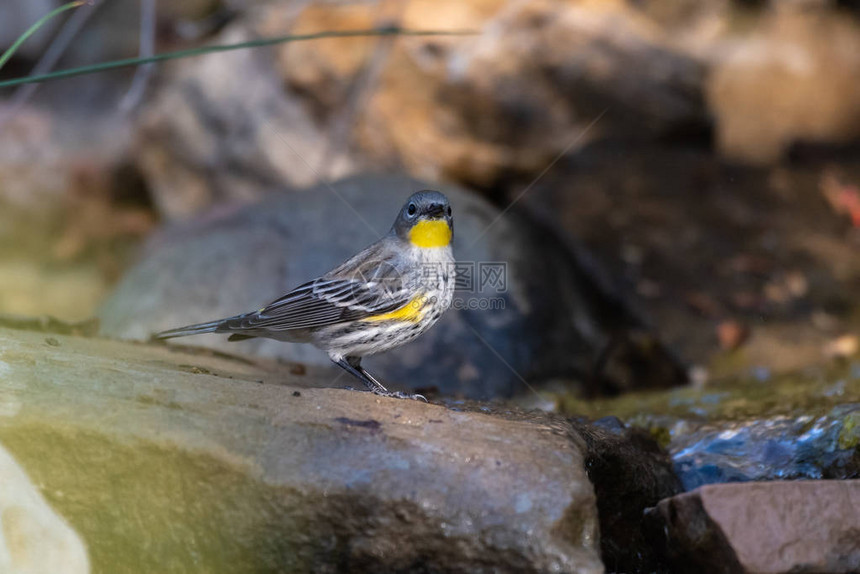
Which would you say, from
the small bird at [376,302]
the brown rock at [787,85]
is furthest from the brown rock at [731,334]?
the small bird at [376,302]

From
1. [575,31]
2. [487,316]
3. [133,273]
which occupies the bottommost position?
[487,316]

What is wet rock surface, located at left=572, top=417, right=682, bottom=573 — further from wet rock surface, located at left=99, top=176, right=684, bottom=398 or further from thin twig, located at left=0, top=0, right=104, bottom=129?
thin twig, located at left=0, top=0, right=104, bottom=129

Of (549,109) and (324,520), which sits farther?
(549,109)

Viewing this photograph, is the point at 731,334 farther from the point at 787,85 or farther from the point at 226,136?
the point at 226,136

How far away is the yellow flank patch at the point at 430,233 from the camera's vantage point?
14.9 ft

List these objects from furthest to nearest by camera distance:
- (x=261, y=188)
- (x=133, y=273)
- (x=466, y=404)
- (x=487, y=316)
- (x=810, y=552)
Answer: (x=261, y=188)
(x=133, y=273)
(x=487, y=316)
(x=466, y=404)
(x=810, y=552)

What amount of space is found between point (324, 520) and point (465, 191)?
480 cm

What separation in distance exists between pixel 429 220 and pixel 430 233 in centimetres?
7

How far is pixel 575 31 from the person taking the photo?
827cm

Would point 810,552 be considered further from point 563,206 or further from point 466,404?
point 563,206

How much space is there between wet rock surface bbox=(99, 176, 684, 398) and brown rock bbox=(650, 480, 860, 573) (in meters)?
2.81

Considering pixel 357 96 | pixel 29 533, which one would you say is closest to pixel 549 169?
pixel 357 96

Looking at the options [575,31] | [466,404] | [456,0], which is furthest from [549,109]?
[466,404]

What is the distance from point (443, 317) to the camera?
6.34 m
